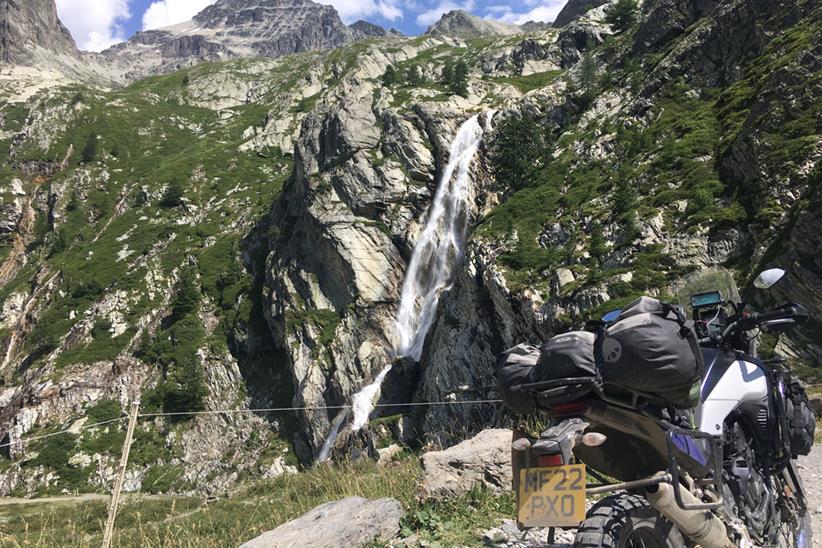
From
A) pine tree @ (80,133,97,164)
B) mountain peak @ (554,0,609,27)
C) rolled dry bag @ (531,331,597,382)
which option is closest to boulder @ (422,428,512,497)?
rolled dry bag @ (531,331,597,382)

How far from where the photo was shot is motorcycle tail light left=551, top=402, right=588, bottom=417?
3170mm

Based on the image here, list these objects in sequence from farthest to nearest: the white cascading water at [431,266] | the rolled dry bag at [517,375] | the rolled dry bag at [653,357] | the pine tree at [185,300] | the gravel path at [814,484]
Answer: the pine tree at [185,300], the white cascading water at [431,266], the gravel path at [814,484], the rolled dry bag at [517,375], the rolled dry bag at [653,357]

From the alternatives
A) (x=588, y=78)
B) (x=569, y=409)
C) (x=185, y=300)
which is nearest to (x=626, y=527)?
(x=569, y=409)

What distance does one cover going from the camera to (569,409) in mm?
3197

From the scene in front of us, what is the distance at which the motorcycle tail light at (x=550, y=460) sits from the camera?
281cm

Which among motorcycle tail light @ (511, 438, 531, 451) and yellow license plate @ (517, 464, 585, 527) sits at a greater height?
motorcycle tail light @ (511, 438, 531, 451)

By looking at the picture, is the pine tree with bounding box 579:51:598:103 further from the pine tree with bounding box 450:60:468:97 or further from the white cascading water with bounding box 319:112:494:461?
the pine tree with bounding box 450:60:468:97

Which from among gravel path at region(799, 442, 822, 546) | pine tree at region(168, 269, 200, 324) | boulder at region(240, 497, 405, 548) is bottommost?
gravel path at region(799, 442, 822, 546)

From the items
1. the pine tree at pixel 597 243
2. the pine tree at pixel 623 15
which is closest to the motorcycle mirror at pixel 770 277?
the pine tree at pixel 597 243

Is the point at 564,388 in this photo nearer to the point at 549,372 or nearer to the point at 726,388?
the point at 549,372

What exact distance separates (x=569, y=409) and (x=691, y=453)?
89cm

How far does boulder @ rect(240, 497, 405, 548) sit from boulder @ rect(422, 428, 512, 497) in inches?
31.0

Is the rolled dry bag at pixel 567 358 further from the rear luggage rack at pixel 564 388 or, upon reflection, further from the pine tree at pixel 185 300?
the pine tree at pixel 185 300

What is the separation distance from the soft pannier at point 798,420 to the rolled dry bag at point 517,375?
9.47ft
